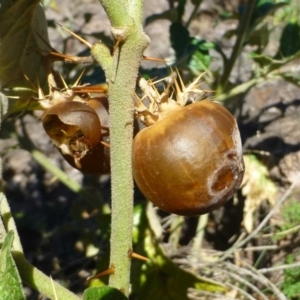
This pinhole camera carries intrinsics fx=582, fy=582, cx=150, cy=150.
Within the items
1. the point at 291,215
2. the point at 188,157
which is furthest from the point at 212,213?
the point at 188,157

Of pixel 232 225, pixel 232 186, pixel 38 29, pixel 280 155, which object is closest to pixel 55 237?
pixel 232 225

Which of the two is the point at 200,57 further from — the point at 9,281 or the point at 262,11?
the point at 9,281

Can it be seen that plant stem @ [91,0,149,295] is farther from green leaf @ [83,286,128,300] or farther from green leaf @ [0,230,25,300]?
green leaf @ [0,230,25,300]

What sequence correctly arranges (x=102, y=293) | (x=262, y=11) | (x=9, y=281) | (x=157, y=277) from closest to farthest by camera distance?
(x=9, y=281), (x=102, y=293), (x=157, y=277), (x=262, y=11)

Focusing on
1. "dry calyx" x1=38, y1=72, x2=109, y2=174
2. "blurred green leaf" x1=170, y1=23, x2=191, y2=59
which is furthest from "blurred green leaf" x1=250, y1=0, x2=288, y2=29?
"dry calyx" x1=38, y1=72, x2=109, y2=174

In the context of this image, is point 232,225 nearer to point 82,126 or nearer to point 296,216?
point 296,216

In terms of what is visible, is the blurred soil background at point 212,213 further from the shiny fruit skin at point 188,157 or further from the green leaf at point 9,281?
the green leaf at point 9,281
